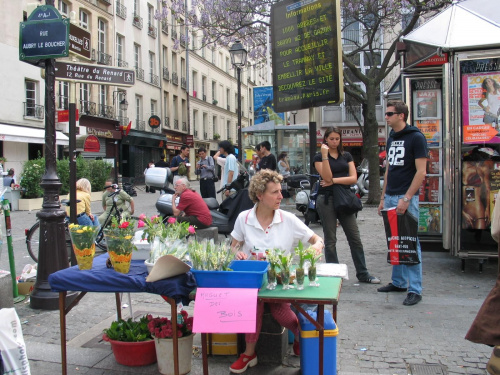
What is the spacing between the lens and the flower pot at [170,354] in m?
3.41

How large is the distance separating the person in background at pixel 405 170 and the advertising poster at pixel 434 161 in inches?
89.4

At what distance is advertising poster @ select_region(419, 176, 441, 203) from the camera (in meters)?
7.24

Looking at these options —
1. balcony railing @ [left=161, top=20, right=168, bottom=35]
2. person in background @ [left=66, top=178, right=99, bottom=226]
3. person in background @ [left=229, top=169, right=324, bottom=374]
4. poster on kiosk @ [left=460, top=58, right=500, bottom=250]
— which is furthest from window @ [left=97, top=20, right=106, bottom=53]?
person in background @ [left=229, top=169, right=324, bottom=374]

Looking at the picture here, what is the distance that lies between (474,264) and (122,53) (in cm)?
2931

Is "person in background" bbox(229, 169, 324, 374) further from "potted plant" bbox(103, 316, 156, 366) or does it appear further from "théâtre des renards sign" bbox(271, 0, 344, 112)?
"théâtre des renards sign" bbox(271, 0, 344, 112)

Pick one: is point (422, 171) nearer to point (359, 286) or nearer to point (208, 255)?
point (359, 286)

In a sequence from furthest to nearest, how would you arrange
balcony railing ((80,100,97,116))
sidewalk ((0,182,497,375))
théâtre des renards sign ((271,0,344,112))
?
balcony railing ((80,100,97,116)), théâtre des renards sign ((271,0,344,112)), sidewalk ((0,182,497,375))

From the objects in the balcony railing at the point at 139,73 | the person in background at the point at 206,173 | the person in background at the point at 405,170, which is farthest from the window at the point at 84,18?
the person in background at the point at 405,170

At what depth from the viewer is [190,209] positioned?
7.52 meters

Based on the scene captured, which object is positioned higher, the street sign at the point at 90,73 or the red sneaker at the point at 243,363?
the street sign at the point at 90,73

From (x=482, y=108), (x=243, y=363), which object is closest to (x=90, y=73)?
(x=243, y=363)

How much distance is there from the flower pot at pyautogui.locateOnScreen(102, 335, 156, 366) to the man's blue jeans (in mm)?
2727

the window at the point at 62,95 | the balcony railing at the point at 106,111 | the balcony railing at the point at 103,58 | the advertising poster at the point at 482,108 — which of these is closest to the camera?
the advertising poster at the point at 482,108

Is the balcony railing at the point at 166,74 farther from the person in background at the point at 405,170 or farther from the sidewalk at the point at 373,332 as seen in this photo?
the person in background at the point at 405,170
